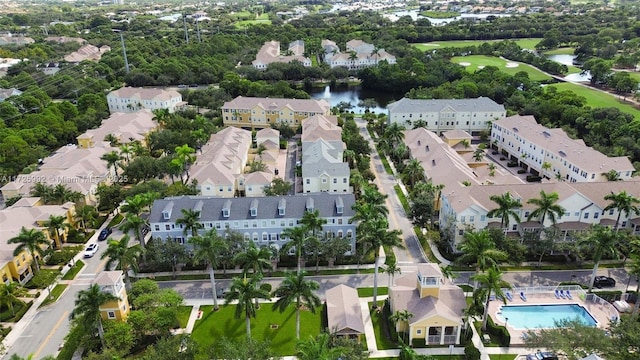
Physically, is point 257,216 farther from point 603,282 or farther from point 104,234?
point 603,282

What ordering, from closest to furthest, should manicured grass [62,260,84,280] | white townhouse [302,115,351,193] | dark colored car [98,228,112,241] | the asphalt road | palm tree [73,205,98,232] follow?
the asphalt road < manicured grass [62,260,84,280] < dark colored car [98,228,112,241] < palm tree [73,205,98,232] < white townhouse [302,115,351,193]

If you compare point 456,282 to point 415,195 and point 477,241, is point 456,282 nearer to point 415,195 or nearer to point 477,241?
point 477,241

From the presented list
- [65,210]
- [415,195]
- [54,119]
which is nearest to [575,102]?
[415,195]

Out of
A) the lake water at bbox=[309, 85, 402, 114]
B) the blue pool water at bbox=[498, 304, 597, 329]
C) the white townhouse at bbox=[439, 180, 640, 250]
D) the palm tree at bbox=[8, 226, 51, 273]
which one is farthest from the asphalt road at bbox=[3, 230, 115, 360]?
the lake water at bbox=[309, 85, 402, 114]

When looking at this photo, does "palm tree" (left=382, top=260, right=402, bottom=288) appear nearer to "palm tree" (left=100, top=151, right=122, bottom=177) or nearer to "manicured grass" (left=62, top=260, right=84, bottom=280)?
"manicured grass" (left=62, top=260, right=84, bottom=280)

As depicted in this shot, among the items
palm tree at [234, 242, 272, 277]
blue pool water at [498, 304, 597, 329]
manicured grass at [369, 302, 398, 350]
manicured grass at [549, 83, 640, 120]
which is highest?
palm tree at [234, 242, 272, 277]
